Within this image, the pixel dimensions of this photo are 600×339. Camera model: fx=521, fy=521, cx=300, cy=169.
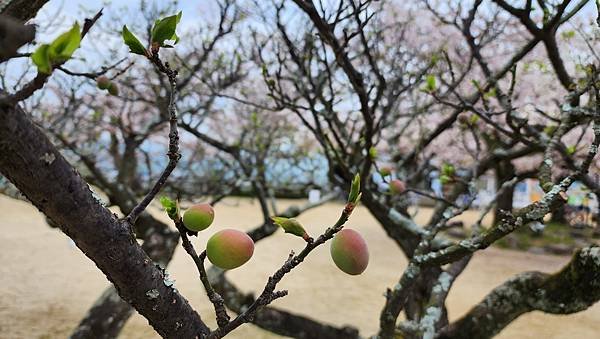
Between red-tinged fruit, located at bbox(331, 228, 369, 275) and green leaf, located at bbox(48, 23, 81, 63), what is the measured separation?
0.57 metres

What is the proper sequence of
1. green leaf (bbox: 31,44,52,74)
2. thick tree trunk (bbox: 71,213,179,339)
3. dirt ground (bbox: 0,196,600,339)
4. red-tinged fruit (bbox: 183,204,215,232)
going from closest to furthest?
green leaf (bbox: 31,44,52,74)
red-tinged fruit (bbox: 183,204,215,232)
thick tree trunk (bbox: 71,213,179,339)
dirt ground (bbox: 0,196,600,339)

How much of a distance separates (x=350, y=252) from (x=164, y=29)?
514mm

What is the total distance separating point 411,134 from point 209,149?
4919mm

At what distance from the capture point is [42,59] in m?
0.60

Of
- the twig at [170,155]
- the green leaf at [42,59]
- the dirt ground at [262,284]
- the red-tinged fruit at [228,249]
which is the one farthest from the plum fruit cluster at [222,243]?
the dirt ground at [262,284]

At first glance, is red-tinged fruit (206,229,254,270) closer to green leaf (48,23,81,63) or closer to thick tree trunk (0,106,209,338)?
thick tree trunk (0,106,209,338)

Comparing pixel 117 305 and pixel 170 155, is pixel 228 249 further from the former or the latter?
pixel 117 305

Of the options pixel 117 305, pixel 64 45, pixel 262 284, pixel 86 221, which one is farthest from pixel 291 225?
pixel 262 284

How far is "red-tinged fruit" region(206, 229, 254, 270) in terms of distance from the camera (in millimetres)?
926

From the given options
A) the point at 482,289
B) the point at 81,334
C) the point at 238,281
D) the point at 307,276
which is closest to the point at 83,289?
the point at 238,281

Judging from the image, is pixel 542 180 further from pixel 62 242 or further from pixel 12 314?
pixel 62 242

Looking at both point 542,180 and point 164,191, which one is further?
point 164,191

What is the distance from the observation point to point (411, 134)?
1053 cm

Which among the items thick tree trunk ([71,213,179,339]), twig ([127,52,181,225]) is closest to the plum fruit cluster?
twig ([127,52,181,225])
